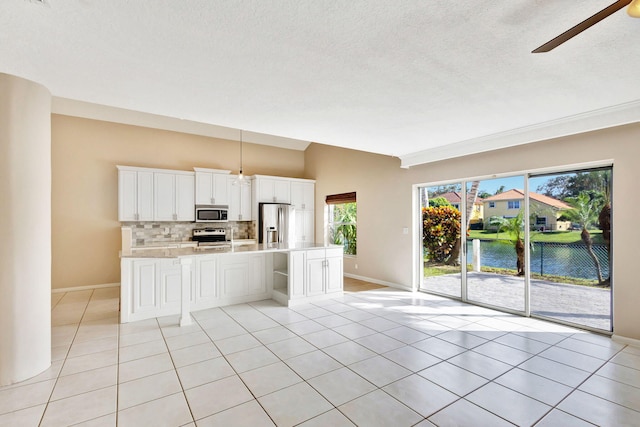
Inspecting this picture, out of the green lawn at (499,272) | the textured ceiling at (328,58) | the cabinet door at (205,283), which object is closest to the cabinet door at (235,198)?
the cabinet door at (205,283)

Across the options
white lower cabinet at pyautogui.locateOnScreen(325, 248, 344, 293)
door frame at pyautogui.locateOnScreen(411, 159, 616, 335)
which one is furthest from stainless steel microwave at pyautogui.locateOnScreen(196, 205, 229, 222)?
door frame at pyautogui.locateOnScreen(411, 159, 616, 335)

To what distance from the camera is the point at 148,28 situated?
1.80m

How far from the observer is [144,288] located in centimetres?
401

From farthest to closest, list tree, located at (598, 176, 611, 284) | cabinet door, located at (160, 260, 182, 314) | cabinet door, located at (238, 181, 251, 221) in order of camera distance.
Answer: cabinet door, located at (238, 181, 251, 221)
cabinet door, located at (160, 260, 182, 314)
tree, located at (598, 176, 611, 284)

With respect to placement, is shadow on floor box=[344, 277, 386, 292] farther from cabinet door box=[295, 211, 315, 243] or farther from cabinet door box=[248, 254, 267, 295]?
cabinet door box=[295, 211, 315, 243]

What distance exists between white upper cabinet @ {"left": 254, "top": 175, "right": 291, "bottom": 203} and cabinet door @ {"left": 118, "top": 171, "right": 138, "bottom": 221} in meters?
2.43

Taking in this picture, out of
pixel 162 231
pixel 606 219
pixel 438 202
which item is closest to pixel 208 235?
pixel 162 231

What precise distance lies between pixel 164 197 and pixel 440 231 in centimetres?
533

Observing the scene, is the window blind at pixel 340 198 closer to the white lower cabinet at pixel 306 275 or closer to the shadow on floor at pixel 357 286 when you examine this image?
the shadow on floor at pixel 357 286

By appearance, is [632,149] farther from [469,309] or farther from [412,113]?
[469,309]

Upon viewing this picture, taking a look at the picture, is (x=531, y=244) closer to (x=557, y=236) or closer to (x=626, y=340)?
(x=557, y=236)

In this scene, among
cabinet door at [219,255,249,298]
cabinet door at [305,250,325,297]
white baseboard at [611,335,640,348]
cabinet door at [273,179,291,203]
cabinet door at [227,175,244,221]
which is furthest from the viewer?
cabinet door at [273,179,291,203]

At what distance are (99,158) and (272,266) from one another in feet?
13.2

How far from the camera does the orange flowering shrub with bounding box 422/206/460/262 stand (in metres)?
5.12
